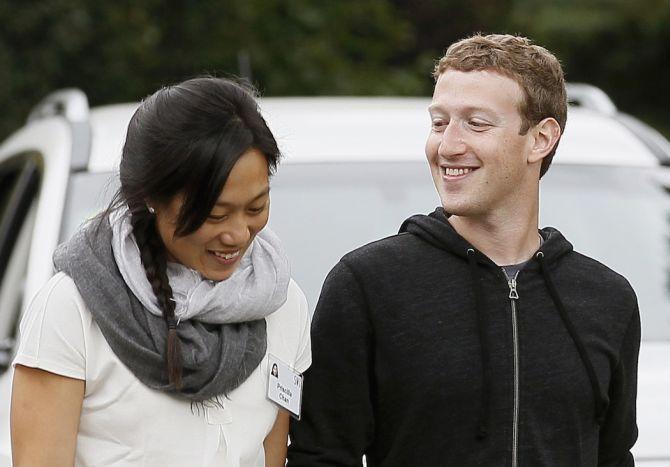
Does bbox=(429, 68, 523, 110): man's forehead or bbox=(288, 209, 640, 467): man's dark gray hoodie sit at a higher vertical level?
bbox=(429, 68, 523, 110): man's forehead

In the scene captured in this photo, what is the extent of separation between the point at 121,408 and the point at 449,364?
614mm

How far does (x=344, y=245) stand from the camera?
395 centimetres

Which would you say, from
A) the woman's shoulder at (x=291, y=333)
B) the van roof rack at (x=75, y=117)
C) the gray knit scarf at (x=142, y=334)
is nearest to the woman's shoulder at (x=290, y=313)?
the woman's shoulder at (x=291, y=333)

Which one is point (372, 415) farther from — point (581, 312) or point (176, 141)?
point (176, 141)

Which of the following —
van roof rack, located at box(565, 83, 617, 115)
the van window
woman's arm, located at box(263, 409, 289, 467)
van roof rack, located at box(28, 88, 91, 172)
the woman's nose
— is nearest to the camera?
the woman's nose

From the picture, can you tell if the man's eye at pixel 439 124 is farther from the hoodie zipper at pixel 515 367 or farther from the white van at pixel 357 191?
the white van at pixel 357 191

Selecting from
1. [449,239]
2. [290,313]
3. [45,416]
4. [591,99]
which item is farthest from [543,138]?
[591,99]

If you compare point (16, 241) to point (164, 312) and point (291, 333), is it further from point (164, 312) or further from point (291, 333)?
point (164, 312)

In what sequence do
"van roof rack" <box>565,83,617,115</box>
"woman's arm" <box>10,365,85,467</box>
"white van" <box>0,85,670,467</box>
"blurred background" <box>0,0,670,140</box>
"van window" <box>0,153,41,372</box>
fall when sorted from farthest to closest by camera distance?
1. "blurred background" <box>0,0,670,140</box>
2. "van roof rack" <box>565,83,617,115</box>
3. "van window" <box>0,153,41,372</box>
4. "white van" <box>0,85,670,467</box>
5. "woman's arm" <box>10,365,85,467</box>

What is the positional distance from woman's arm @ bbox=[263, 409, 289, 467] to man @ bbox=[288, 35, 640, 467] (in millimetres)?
36

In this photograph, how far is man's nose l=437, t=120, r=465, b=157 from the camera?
108 inches

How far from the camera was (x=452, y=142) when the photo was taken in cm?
275

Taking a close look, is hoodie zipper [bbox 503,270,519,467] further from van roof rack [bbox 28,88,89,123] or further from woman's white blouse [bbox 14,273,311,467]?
van roof rack [bbox 28,88,89,123]

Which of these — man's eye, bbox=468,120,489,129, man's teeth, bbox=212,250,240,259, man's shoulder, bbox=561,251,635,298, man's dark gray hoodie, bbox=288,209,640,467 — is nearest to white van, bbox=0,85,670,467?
man's shoulder, bbox=561,251,635,298
